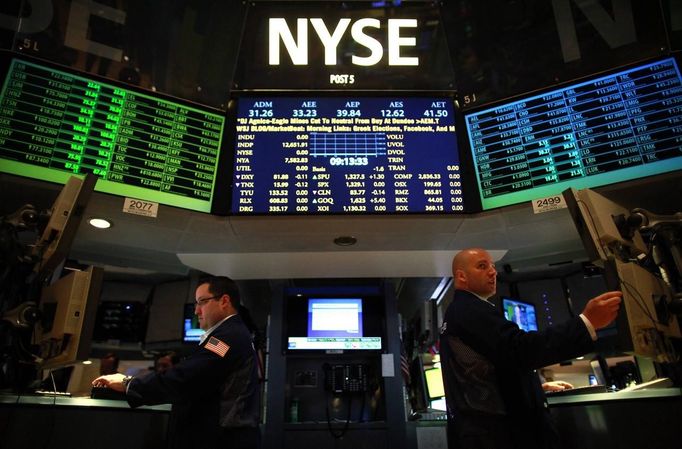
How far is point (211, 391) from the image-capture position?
2346 mm

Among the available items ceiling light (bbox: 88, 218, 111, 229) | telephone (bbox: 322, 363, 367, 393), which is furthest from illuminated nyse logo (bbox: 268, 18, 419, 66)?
telephone (bbox: 322, 363, 367, 393)

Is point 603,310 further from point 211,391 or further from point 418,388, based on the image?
point 418,388

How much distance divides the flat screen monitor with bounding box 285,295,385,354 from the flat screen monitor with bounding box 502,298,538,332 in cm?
122

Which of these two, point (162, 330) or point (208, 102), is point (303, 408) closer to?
point (208, 102)

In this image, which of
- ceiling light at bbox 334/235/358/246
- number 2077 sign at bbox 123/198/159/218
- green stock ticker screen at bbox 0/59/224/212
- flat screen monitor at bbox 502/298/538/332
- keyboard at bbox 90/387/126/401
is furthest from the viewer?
flat screen monitor at bbox 502/298/538/332

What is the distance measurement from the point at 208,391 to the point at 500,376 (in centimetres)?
138

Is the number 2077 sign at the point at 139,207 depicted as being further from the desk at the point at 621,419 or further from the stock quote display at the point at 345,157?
the desk at the point at 621,419

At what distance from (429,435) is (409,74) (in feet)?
10.8

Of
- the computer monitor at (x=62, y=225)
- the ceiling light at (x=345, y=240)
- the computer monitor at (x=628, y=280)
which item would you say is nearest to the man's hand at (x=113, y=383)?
the computer monitor at (x=62, y=225)

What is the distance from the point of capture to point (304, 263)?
4344mm

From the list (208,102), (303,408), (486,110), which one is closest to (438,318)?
(303,408)

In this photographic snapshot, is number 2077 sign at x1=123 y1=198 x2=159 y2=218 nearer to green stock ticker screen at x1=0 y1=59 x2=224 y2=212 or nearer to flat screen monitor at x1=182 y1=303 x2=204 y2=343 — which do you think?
green stock ticker screen at x1=0 y1=59 x2=224 y2=212

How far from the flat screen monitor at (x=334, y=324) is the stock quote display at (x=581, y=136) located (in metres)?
1.81

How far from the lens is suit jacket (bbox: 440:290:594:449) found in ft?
6.34
